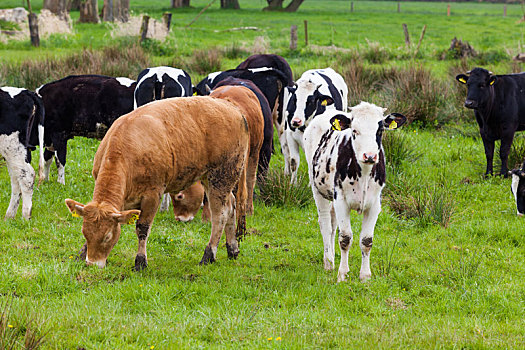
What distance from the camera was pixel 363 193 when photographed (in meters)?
6.44

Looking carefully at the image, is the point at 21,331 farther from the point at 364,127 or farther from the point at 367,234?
the point at 364,127

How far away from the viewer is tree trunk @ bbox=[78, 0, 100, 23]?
116 ft

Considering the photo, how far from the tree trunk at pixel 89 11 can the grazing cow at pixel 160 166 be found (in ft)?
102

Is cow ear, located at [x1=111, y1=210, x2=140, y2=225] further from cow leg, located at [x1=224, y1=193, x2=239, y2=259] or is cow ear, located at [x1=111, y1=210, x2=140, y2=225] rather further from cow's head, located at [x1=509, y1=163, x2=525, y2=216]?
cow's head, located at [x1=509, y1=163, x2=525, y2=216]

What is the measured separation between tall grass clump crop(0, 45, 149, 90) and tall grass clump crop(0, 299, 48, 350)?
11.1m

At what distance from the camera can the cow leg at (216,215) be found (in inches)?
274

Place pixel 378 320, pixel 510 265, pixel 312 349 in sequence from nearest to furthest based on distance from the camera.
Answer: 1. pixel 312 349
2. pixel 378 320
3. pixel 510 265


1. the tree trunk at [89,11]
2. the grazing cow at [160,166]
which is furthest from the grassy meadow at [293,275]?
the tree trunk at [89,11]

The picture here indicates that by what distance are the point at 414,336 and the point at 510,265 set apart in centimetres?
268

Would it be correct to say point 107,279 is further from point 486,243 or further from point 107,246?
point 486,243

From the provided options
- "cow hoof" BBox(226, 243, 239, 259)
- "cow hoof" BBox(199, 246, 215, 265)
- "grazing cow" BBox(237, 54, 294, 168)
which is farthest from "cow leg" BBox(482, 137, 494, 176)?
"cow hoof" BBox(199, 246, 215, 265)

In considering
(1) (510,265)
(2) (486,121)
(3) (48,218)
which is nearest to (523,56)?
(2) (486,121)

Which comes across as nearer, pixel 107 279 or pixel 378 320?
pixel 378 320

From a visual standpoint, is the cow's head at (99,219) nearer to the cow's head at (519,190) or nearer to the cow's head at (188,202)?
the cow's head at (188,202)
